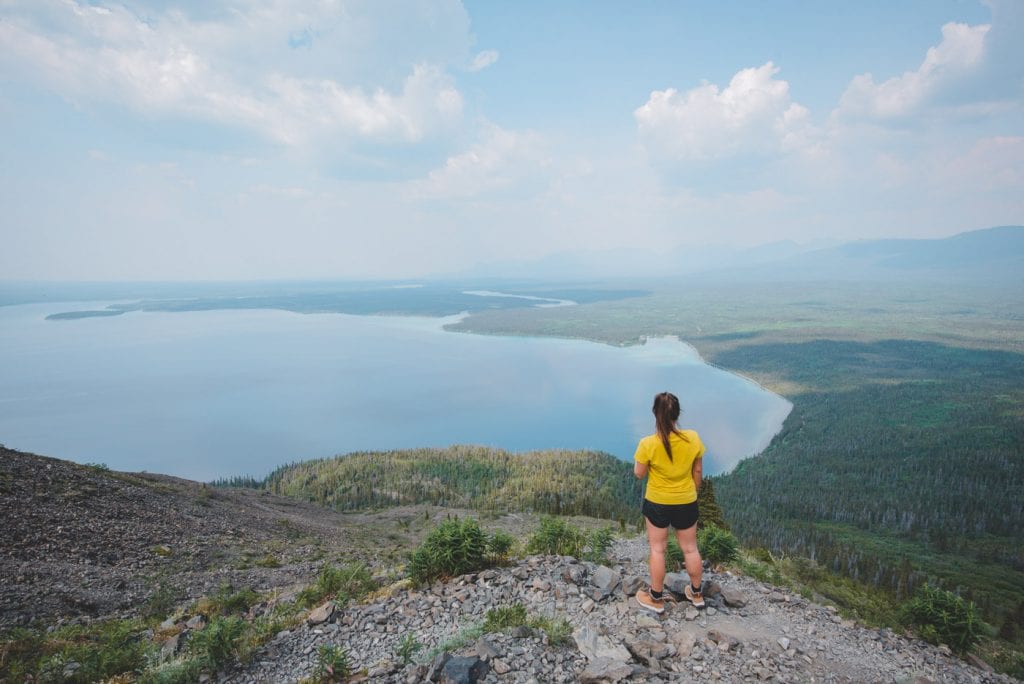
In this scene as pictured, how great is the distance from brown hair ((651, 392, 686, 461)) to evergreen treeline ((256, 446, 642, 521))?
151ft

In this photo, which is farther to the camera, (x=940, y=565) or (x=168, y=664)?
(x=940, y=565)

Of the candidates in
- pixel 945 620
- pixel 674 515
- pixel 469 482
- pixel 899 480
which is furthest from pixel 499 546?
pixel 899 480

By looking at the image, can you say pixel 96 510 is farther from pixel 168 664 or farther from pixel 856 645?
pixel 856 645

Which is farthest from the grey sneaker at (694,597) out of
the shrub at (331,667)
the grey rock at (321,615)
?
the grey rock at (321,615)

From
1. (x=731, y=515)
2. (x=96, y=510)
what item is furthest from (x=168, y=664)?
(x=731, y=515)

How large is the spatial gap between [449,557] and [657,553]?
374cm

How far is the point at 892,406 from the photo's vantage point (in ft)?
379

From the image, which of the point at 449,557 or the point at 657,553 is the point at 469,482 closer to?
the point at 449,557

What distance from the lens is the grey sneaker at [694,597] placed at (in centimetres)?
662

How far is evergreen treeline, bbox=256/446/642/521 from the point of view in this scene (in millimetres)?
54094

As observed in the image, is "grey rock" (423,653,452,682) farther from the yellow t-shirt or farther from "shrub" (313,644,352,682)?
the yellow t-shirt

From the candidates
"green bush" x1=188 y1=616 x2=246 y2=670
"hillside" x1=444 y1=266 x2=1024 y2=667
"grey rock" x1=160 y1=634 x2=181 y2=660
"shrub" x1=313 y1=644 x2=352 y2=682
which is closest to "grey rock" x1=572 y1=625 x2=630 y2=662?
"shrub" x1=313 y1=644 x2=352 y2=682

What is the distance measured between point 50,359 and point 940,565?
21177cm

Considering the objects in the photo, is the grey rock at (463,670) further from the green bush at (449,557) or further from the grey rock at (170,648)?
the grey rock at (170,648)
